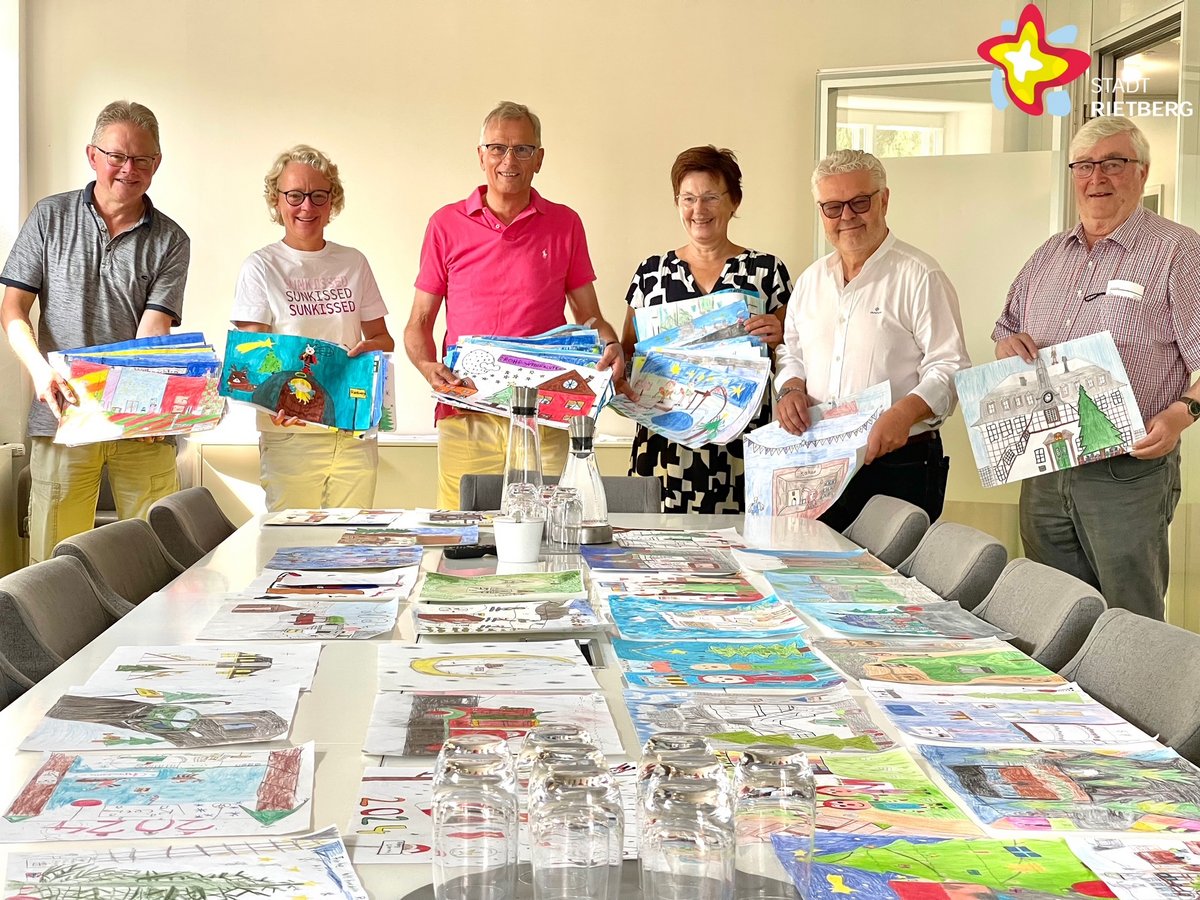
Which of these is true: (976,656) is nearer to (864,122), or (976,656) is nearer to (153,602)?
(153,602)

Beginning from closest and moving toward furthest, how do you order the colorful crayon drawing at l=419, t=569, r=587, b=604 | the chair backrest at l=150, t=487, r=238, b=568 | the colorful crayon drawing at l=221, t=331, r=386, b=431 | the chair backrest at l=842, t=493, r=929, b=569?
the colorful crayon drawing at l=419, t=569, r=587, b=604
the chair backrest at l=842, t=493, r=929, b=569
the chair backrest at l=150, t=487, r=238, b=568
the colorful crayon drawing at l=221, t=331, r=386, b=431

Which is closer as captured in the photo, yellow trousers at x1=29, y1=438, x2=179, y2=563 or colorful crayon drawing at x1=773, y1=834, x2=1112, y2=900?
colorful crayon drawing at x1=773, y1=834, x2=1112, y2=900

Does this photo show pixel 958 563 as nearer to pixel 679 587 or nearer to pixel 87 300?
pixel 679 587

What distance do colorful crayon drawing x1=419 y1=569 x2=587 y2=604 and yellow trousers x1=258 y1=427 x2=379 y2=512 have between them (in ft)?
5.30

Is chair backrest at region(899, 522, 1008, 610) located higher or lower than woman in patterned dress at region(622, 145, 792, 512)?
lower

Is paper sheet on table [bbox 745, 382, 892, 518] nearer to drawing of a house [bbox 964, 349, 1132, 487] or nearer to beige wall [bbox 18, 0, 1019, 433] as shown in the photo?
drawing of a house [bbox 964, 349, 1132, 487]

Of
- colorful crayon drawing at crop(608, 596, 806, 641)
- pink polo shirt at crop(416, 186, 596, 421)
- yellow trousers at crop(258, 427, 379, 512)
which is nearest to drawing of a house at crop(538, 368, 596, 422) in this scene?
pink polo shirt at crop(416, 186, 596, 421)

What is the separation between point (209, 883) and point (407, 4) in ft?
18.3

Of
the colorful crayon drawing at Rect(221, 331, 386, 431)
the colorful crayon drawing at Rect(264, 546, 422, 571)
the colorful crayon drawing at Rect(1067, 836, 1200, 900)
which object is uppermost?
the colorful crayon drawing at Rect(221, 331, 386, 431)

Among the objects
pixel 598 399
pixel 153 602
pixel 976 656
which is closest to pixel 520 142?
pixel 598 399

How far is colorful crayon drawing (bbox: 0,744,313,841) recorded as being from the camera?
3.76 feet

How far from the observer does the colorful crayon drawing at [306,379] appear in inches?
141

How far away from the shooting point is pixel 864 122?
5.93m

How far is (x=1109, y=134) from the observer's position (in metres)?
3.35
